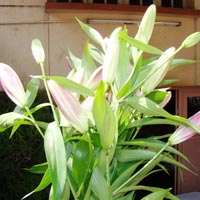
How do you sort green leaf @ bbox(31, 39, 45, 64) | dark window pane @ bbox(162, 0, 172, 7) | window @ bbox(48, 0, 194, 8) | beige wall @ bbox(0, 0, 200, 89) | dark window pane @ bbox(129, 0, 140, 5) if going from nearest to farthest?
green leaf @ bbox(31, 39, 45, 64) < beige wall @ bbox(0, 0, 200, 89) < window @ bbox(48, 0, 194, 8) < dark window pane @ bbox(129, 0, 140, 5) < dark window pane @ bbox(162, 0, 172, 7)

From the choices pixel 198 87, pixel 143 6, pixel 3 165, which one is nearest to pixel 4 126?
pixel 3 165

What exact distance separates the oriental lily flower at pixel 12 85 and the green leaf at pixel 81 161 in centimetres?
19

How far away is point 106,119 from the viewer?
0.89 metres

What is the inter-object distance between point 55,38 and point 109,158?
296 cm

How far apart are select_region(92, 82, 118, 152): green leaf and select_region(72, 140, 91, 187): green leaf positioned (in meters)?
0.05

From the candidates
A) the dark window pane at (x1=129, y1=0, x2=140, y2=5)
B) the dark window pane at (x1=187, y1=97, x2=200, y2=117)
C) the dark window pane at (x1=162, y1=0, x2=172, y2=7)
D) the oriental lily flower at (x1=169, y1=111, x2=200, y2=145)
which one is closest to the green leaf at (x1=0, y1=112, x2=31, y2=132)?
the oriental lily flower at (x1=169, y1=111, x2=200, y2=145)

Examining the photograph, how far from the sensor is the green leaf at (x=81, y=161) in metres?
0.94

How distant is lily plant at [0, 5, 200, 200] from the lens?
91 centimetres

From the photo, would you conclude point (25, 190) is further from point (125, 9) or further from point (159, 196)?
point (159, 196)

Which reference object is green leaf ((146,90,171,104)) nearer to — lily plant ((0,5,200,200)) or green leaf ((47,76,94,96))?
lily plant ((0,5,200,200))

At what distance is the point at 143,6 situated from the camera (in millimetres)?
4066

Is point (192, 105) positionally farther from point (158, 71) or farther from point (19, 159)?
point (158, 71)

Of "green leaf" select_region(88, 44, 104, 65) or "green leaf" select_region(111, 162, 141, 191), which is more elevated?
"green leaf" select_region(88, 44, 104, 65)

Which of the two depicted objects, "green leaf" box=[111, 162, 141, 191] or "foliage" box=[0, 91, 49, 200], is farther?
"foliage" box=[0, 91, 49, 200]
